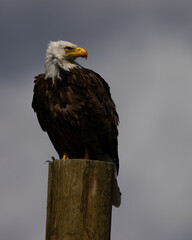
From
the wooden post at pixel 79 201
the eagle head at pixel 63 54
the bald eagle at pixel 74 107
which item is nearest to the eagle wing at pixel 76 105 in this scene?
the bald eagle at pixel 74 107

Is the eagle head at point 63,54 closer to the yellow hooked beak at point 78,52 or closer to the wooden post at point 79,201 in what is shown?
the yellow hooked beak at point 78,52

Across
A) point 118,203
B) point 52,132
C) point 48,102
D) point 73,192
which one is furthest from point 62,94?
point 73,192

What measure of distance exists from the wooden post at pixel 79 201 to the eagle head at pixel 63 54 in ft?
Answer: 8.25

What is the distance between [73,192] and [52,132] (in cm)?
250

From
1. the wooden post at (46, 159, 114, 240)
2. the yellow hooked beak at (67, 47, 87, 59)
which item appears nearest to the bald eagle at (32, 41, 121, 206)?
the yellow hooked beak at (67, 47, 87, 59)

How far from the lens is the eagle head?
6016 millimetres

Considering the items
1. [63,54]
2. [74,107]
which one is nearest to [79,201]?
[74,107]

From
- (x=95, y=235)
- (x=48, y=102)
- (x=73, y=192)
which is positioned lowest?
(x=95, y=235)

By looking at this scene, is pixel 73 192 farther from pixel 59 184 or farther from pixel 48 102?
pixel 48 102

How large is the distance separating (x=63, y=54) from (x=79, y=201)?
123 inches

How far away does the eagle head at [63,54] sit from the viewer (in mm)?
6016

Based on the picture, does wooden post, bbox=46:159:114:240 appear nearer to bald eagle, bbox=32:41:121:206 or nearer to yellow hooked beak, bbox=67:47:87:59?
bald eagle, bbox=32:41:121:206

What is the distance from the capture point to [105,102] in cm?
602

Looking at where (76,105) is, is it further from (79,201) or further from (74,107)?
(79,201)
